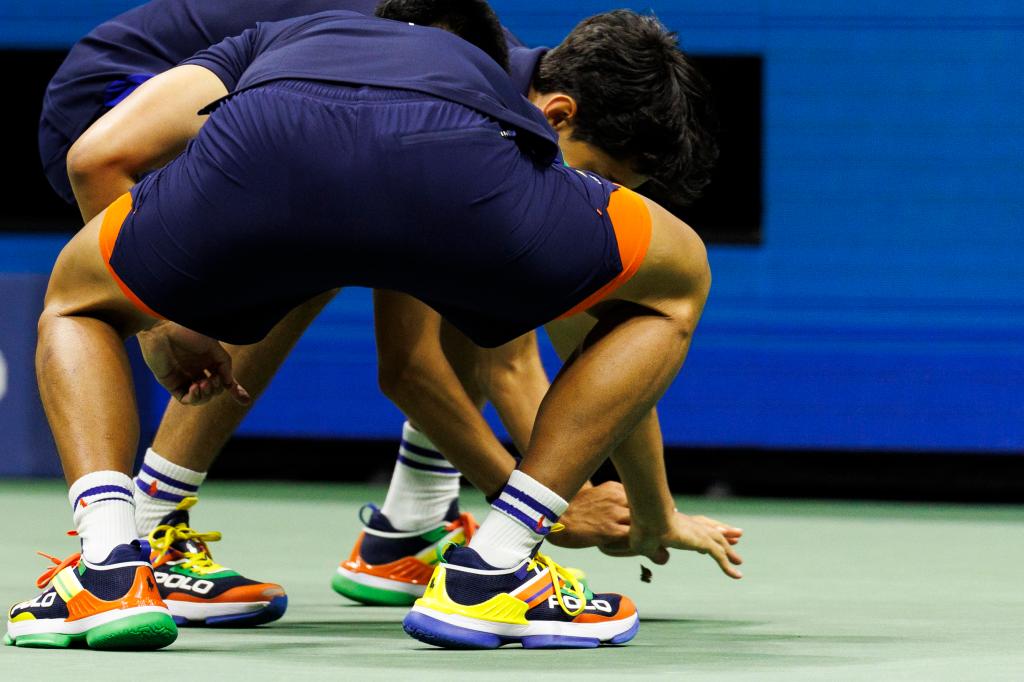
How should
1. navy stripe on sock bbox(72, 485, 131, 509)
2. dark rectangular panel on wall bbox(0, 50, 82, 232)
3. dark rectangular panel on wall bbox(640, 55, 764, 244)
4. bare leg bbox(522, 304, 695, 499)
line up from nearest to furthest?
navy stripe on sock bbox(72, 485, 131, 509) < bare leg bbox(522, 304, 695, 499) < dark rectangular panel on wall bbox(640, 55, 764, 244) < dark rectangular panel on wall bbox(0, 50, 82, 232)

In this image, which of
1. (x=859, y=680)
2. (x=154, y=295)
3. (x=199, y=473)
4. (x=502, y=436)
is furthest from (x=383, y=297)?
(x=502, y=436)

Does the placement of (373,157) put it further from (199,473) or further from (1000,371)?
(1000,371)

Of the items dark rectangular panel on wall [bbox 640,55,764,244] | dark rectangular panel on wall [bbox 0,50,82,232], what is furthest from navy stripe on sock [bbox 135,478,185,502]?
dark rectangular panel on wall [bbox 0,50,82,232]

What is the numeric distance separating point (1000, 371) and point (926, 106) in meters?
0.98

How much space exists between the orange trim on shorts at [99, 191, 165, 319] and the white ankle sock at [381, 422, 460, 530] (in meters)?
0.99

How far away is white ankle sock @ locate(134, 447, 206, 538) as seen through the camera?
2914 mm

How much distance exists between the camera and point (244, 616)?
9.21 ft

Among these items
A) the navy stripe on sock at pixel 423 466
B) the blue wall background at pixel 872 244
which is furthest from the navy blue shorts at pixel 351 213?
the blue wall background at pixel 872 244

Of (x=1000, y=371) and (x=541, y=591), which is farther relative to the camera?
(x=1000, y=371)

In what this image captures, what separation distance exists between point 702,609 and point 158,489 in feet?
3.23

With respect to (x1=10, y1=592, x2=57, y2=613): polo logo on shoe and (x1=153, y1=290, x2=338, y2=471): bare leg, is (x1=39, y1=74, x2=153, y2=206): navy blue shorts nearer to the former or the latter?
(x1=153, y1=290, x2=338, y2=471): bare leg

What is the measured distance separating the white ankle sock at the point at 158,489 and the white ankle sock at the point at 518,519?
0.72 meters

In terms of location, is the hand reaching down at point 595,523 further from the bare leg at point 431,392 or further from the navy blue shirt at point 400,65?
the navy blue shirt at point 400,65

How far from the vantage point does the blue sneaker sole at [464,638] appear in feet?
7.60
